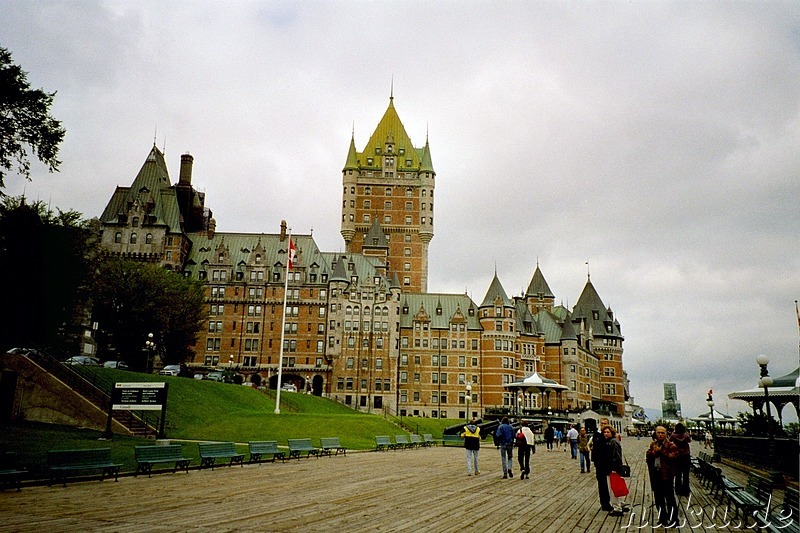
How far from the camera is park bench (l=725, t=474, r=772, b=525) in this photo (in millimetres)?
12664

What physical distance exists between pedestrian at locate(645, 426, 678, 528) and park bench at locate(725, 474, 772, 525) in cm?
136

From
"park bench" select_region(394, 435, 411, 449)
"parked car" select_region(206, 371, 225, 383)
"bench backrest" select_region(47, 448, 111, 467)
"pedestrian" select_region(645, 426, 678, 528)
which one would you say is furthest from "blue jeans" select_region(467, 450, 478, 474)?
"parked car" select_region(206, 371, 225, 383)

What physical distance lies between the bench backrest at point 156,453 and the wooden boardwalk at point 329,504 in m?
0.62

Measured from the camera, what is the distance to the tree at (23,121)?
26.5 m

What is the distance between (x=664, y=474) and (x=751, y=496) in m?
2.20

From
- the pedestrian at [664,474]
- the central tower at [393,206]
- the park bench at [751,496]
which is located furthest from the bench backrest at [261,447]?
the central tower at [393,206]

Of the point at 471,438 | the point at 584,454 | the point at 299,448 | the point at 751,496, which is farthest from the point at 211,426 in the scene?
the point at 751,496

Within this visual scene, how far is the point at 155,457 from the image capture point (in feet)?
70.7

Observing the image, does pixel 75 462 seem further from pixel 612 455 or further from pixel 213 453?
pixel 612 455

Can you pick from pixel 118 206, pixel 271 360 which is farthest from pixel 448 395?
pixel 118 206

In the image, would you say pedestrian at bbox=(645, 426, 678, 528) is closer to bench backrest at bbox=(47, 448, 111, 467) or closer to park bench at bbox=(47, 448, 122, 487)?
park bench at bbox=(47, 448, 122, 487)

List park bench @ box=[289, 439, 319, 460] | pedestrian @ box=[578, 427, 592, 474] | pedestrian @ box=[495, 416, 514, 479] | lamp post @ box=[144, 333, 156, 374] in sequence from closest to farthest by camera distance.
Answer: pedestrian @ box=[495, 416, 514, 479], pedestrian @ box=[578, 427, 592, 474], park bench @ box=[289, 439, 319, 460], lamp post @ box=[144, 333, 156, 374]

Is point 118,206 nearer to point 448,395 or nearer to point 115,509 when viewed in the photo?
point 448,395

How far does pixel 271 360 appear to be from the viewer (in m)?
89.2
